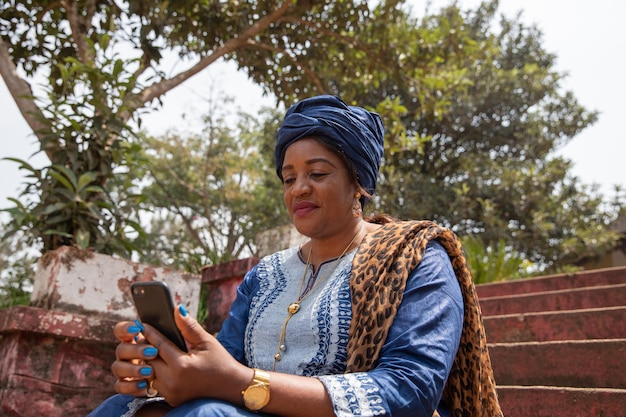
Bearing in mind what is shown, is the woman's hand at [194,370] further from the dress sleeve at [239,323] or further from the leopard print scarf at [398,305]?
the dress sleeve at [239,323]

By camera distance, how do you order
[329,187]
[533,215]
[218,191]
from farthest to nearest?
[218,191] < [533,215] < [329,187]

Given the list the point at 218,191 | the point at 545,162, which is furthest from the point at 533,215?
the point at 218,191

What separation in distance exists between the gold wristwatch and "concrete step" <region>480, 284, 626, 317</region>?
3344 millimetres

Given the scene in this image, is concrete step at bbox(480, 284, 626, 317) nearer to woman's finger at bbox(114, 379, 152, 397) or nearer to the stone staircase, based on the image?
the stone staircase

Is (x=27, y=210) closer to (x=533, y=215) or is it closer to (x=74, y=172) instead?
(x=74, y=172)

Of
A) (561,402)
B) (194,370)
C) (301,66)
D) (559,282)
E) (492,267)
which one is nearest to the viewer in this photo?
(194,370)

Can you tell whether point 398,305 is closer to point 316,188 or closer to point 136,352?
point 316,188

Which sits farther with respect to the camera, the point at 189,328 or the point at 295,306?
the point at 295,306

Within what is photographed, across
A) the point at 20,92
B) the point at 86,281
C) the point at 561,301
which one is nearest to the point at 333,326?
the point at 86,281

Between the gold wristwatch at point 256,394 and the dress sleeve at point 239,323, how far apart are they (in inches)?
23.2

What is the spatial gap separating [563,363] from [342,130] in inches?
72.8

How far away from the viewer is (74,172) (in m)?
3.61

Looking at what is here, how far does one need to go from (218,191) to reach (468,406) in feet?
44.9

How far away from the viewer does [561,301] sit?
418cm
